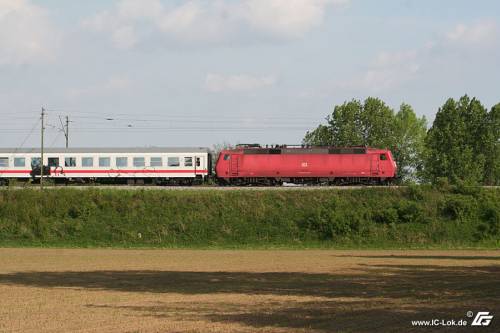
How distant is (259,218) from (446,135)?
49706mm

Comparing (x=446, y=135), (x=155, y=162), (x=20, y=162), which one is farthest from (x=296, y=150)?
(x=446, y=135)

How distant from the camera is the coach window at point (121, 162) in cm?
6838

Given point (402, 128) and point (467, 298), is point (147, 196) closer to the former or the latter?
point (467, 298)

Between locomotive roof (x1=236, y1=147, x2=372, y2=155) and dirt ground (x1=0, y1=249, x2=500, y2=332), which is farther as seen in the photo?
locomotive roof (x1=236, y1=147, x2=372, y2=155)

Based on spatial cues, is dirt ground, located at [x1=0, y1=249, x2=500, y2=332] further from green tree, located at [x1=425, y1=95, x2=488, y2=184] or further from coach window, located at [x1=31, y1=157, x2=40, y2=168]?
green tree, located at [x1=425, y1=95, x2=488, y2=184]

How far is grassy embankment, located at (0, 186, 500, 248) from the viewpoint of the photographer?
160ft

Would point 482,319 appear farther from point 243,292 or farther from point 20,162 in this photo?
point 20,162

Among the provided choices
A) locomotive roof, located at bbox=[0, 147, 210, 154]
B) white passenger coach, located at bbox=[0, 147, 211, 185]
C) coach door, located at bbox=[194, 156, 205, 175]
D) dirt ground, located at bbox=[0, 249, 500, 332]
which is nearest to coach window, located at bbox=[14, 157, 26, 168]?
white passenger coach, located at bbox=[0, 147, 211, 185]

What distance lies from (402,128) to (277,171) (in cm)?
5746

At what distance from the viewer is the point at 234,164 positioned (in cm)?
6431

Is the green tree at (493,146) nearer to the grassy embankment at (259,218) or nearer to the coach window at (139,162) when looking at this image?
the grassy embankment at (259,218)

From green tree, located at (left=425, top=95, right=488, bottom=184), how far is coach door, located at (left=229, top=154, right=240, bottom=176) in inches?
1448

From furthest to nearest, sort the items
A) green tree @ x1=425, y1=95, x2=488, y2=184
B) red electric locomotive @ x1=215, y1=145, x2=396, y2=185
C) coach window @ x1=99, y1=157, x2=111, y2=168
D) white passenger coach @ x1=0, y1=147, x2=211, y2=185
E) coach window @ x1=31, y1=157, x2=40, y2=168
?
1. green tree @ x1=425, y1=95, x2=488, y2=184
2. coach window @ x1=31, y1=157, x2=40, y2=168
3. coach window @ x1=99, y1=157, x2=111, y2=168
4. white passenger coach @ x1=0, y1=147, x2=211, y2=185
5. red electric locomotive @ x1=215, y1=145, x2=396, y2=185

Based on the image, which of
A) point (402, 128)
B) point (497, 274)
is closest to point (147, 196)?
point (497, 274)
